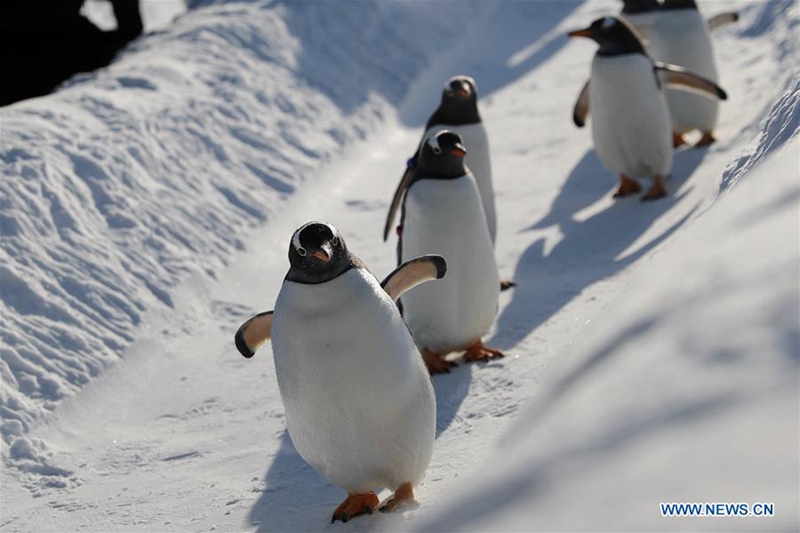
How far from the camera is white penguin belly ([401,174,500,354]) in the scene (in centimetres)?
474

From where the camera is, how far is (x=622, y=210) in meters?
6.79

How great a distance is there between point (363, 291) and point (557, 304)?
213 centimetres

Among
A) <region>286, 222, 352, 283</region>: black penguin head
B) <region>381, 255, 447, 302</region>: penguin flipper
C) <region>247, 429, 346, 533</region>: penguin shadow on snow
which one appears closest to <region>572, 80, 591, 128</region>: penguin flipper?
<region>381, 255, 447, 302</region>: penguin flipper

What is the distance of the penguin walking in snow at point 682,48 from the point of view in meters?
7.67

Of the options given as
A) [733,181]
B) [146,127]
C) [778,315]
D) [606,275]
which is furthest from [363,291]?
[146,127]

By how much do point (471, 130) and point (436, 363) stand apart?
144 centimetres

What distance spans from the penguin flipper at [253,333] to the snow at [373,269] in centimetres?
57

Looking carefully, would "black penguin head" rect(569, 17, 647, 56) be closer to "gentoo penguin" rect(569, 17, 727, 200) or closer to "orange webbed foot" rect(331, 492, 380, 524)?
"gentoo penguin" rect(569, 17, 727, 200)

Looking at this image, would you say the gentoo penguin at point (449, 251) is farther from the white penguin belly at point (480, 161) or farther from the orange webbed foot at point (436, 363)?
the white penguin belly at point (480, 161)

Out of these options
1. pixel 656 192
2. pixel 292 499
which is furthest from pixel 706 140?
pixel 292 499

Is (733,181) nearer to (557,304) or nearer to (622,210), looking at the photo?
(557,304)

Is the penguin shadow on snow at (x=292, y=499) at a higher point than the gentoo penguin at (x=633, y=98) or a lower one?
lower

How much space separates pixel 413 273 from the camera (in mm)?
3977

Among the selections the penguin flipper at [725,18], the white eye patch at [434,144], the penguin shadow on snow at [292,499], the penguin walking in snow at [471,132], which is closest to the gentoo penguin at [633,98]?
the penguin walking in snow at [471,132]
